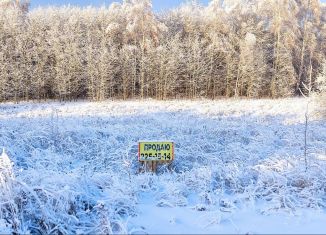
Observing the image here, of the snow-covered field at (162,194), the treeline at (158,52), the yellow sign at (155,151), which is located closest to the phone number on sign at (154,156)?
the yellow sign at (155,151)

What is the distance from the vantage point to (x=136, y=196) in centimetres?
573

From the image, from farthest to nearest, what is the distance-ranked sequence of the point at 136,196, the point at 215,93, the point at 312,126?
the point at 215,93
the point at 312,126
the point at 136,196

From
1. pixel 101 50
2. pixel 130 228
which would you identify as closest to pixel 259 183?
pixel 130 228

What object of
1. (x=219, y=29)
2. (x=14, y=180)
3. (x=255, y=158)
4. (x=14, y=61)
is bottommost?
(x=255, y=158)

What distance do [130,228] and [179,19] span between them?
36.5 meters

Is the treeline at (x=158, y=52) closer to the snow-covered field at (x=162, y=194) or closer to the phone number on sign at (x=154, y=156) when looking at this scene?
the snow-covered field at (x=162, y=194)

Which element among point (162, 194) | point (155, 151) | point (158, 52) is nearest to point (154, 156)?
point (155, 151)

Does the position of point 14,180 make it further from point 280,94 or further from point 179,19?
point 179,19

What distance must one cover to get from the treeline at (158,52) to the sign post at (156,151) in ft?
78.4

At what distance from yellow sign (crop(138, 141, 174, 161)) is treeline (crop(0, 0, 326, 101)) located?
78.4ft

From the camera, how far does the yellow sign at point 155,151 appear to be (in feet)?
25.2

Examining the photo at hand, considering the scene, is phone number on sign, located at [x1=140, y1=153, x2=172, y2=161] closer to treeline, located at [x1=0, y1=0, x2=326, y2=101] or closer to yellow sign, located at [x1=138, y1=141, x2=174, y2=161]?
yellow sign, located at [x1=138, y1=141, x2=174, y2=161]

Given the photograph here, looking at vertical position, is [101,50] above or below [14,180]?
above

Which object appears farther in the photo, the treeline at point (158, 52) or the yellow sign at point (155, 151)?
the treeline at point (158, 52)
